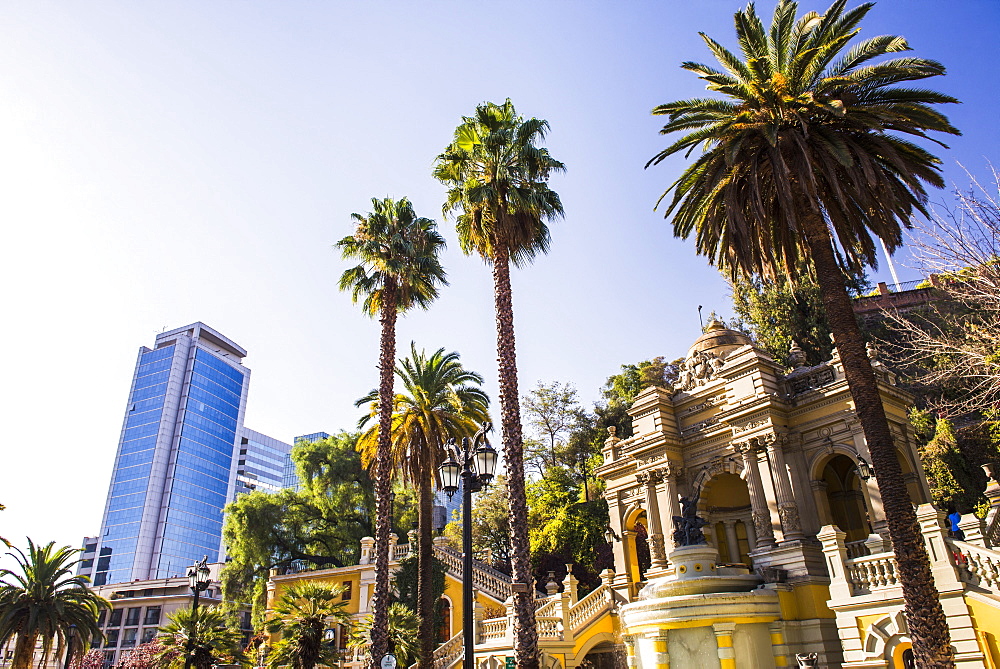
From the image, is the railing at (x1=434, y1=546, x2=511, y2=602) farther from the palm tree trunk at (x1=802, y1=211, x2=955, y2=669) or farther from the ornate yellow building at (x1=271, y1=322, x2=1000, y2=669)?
the palm tree trunk at (x1=802, y1=211, x2=955, y2=669)

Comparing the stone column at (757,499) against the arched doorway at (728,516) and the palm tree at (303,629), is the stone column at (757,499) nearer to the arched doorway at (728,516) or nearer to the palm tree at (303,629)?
the arched doorway at (728,516)

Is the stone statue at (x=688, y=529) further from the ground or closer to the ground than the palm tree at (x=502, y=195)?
closer to the ground

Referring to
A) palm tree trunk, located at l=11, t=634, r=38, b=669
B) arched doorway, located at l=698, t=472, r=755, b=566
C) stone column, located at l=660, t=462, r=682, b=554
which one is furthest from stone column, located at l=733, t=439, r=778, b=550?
palm tree trunk, located at l=11, t=634, r=38, b=669

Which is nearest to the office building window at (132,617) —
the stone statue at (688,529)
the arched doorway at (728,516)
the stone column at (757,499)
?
the arched doorway at (728,516)

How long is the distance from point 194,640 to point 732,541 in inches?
850

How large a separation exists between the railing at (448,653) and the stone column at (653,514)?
30.3 feet

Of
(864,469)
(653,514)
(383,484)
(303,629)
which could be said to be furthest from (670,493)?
(303,629)

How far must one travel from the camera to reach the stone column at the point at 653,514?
27.0 metres

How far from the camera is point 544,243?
78.6 feet

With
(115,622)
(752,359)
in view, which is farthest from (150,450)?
(752,359)

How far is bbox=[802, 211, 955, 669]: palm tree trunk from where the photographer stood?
12.4 metres

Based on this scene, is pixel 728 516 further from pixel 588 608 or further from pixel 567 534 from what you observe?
pixel 567 534

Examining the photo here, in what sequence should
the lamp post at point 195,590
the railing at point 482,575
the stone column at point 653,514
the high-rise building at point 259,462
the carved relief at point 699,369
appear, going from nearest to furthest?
the lamp post at point 195,590
the stone column at point 653,514
the carved relief at point 699,369
the railing at point 482,575
the high-rise building at point 259,462

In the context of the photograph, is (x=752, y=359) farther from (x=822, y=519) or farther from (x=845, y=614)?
(x=845, y=614)
